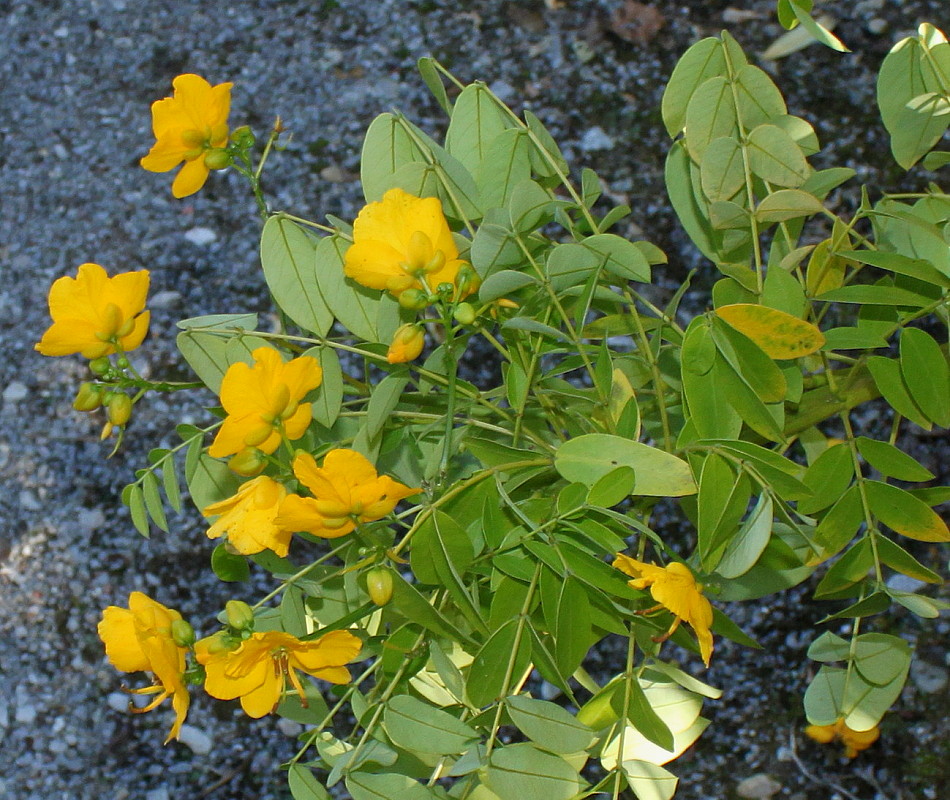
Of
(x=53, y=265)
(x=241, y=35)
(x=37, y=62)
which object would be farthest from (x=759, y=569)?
(x=37, y=62)

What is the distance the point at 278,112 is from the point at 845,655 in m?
1.11

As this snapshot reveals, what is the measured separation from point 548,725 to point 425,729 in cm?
7

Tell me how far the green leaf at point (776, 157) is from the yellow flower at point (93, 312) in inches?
14.4

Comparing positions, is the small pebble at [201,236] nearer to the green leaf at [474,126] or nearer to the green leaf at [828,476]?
the green leaf at [474,126]

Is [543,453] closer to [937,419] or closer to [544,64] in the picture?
[937,419]

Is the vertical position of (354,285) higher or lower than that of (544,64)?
higher

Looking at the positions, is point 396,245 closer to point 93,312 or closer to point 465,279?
point 465,279

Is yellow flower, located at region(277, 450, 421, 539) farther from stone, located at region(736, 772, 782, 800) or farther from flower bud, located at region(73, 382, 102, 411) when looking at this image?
stone, located at region(736, 772, 782, 800)

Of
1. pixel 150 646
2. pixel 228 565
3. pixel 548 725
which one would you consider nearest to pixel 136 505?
pixel 228 565

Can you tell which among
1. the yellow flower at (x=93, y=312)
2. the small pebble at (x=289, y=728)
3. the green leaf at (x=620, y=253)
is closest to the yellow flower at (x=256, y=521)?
the yellow flower at (x=93, y=312)

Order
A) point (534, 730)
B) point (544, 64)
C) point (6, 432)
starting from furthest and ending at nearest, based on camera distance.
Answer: point (544, 64) → point (6, 432) → point (534, 730)

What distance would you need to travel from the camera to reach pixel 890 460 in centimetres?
61

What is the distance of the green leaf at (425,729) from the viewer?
555 mm

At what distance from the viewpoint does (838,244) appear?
565 mm
